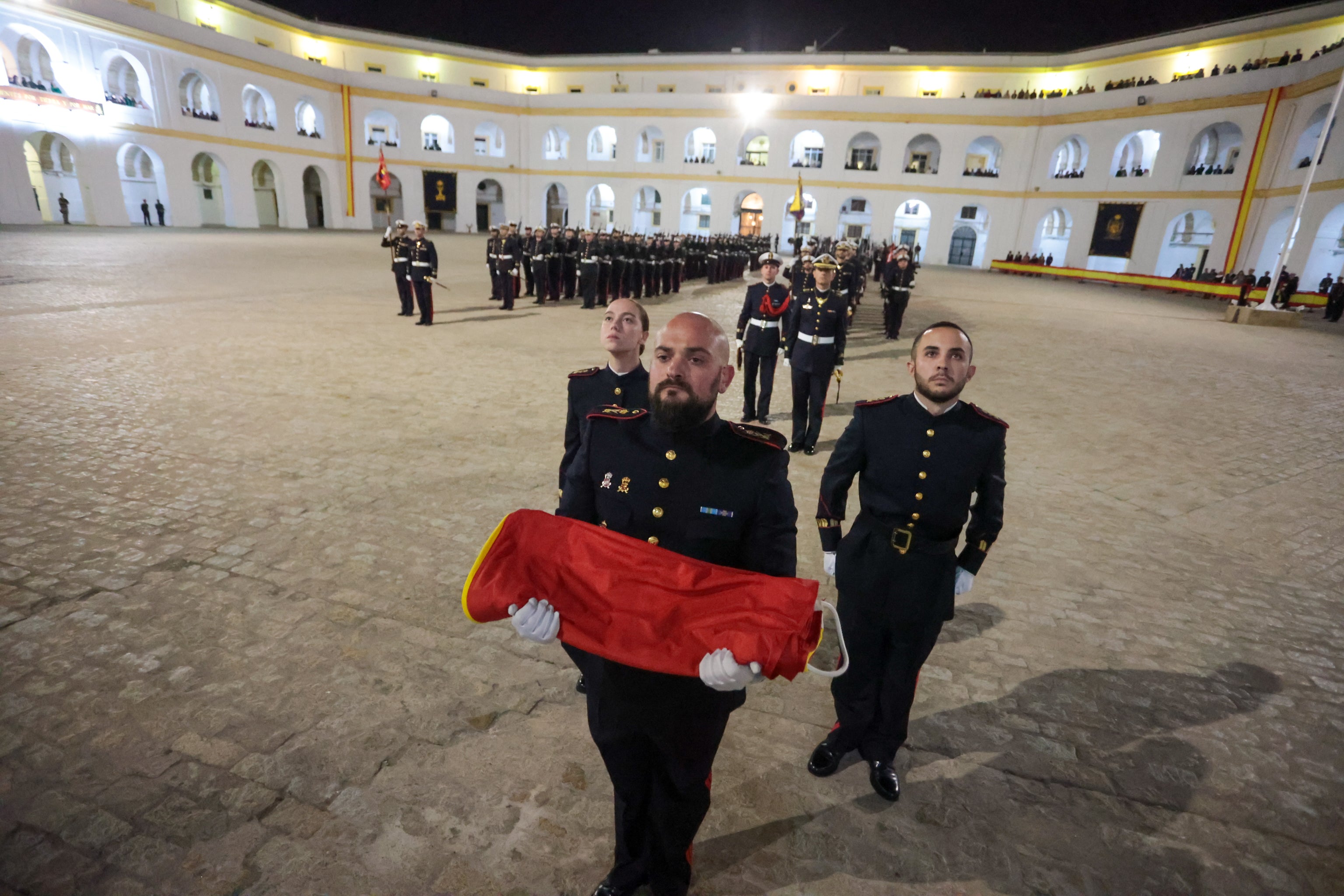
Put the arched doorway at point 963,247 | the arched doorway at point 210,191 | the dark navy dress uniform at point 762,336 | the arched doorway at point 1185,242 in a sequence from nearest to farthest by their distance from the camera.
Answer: the dark navy dress uniform at point 762,336 < the arched doorway at point 1185,242 < the arched doorway at point 210,191 < the arched doorway at point 963,247

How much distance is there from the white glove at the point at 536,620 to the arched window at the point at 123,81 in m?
40.3

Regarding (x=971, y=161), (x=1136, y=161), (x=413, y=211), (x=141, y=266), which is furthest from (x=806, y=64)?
(x=141, y=266)

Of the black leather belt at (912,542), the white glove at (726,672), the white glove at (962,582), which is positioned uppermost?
the white glove at (726,672)

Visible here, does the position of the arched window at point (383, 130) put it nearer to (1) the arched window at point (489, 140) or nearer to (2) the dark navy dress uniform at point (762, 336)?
(1) the arched window at point (489, 140)

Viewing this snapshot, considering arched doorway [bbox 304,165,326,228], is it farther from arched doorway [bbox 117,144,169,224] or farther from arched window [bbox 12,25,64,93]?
arched window [bbox 12,25,64,93]

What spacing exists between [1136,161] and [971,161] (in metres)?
9.47

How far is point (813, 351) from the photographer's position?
22.6ft

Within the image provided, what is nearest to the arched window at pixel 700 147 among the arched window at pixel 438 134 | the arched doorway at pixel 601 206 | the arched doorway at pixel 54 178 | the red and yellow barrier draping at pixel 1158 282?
the arched doorway at pixel 601 206

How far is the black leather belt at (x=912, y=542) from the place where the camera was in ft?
9.36

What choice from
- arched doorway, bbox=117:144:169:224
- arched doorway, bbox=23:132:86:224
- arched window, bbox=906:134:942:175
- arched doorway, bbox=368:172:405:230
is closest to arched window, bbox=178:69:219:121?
arched doorway, bbox=117:144:169:224

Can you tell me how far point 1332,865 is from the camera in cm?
261

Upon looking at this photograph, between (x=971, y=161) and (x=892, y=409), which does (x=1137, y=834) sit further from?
(x=971, y=161)

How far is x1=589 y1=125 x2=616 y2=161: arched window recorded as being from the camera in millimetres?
48188

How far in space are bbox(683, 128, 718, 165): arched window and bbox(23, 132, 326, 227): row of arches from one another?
2326cm
